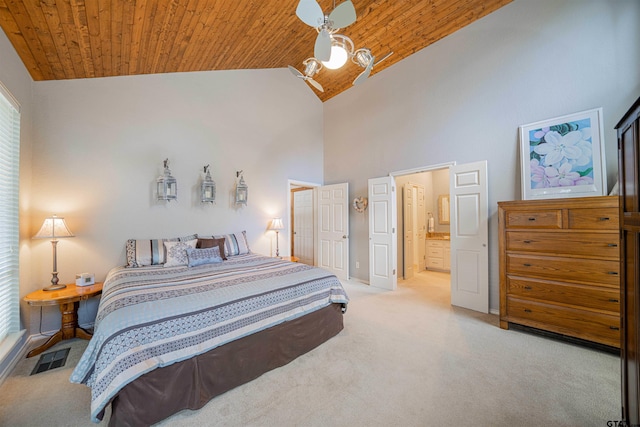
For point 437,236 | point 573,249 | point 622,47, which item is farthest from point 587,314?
point 437,236

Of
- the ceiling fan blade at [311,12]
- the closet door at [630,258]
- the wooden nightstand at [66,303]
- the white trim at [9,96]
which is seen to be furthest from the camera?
the wooden nightstand at [66,303]

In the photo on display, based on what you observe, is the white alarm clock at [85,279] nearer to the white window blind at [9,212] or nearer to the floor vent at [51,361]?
the white window blind at [9,212]

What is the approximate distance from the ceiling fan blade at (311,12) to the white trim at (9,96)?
2646 mm

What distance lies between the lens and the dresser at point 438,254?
594 cm

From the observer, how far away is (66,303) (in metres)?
2.54

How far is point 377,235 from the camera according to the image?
4734 millimetres

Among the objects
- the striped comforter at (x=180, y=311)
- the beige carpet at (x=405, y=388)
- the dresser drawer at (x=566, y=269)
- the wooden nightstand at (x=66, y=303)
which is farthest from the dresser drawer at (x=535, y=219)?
the wooden nightstand at (x=66, y=303)

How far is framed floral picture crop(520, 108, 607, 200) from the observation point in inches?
105

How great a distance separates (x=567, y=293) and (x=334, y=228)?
3.65 metres

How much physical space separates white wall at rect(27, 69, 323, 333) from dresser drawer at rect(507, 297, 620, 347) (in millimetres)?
3734

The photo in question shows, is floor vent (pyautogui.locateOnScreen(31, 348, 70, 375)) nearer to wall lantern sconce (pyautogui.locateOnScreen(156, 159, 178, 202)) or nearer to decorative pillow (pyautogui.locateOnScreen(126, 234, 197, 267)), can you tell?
decorative pillow (pyautogui.locateOnScreen(126, 234, 197, 267))

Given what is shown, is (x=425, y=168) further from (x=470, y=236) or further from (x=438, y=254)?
(x=438, y=254)

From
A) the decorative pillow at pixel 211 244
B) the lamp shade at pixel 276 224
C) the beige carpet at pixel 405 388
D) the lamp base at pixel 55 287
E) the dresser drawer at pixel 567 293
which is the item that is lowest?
the beige carpet at pixel 405 388

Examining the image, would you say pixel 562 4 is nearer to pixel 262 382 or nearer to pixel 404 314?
pixel 404 314
